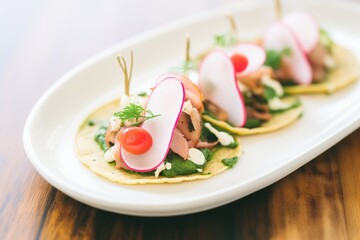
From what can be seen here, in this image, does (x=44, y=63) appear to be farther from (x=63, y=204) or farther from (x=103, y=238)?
(x=103, y=238)

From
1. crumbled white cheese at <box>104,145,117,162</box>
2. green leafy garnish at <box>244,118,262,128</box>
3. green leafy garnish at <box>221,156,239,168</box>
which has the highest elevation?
crumbled white cheese at <box>104,145,117,162</box>

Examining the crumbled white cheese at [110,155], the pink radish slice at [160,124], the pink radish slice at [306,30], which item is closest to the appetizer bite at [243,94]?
the pink radish slice at [160,124]

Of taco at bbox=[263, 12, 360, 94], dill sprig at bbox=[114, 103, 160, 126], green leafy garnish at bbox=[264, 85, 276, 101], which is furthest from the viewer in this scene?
taco at bbox=[263, 12, 360, 94]

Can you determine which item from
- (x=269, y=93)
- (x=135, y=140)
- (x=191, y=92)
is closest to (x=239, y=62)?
(x=269, y=93)

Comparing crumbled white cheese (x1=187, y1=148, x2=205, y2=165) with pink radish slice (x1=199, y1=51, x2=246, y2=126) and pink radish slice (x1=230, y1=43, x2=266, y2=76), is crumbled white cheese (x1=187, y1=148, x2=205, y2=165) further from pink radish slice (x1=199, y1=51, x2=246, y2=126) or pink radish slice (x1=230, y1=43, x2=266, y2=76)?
pink radish slice (x1=230, y1=43, x2=266, y2=76)

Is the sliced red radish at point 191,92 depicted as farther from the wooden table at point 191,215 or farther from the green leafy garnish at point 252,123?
the wooden table at point 191,215

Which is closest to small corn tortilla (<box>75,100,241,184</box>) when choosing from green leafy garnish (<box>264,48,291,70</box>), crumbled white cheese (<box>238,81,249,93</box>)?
crumbled white cheese (<box>238,81,249,93</box>)
